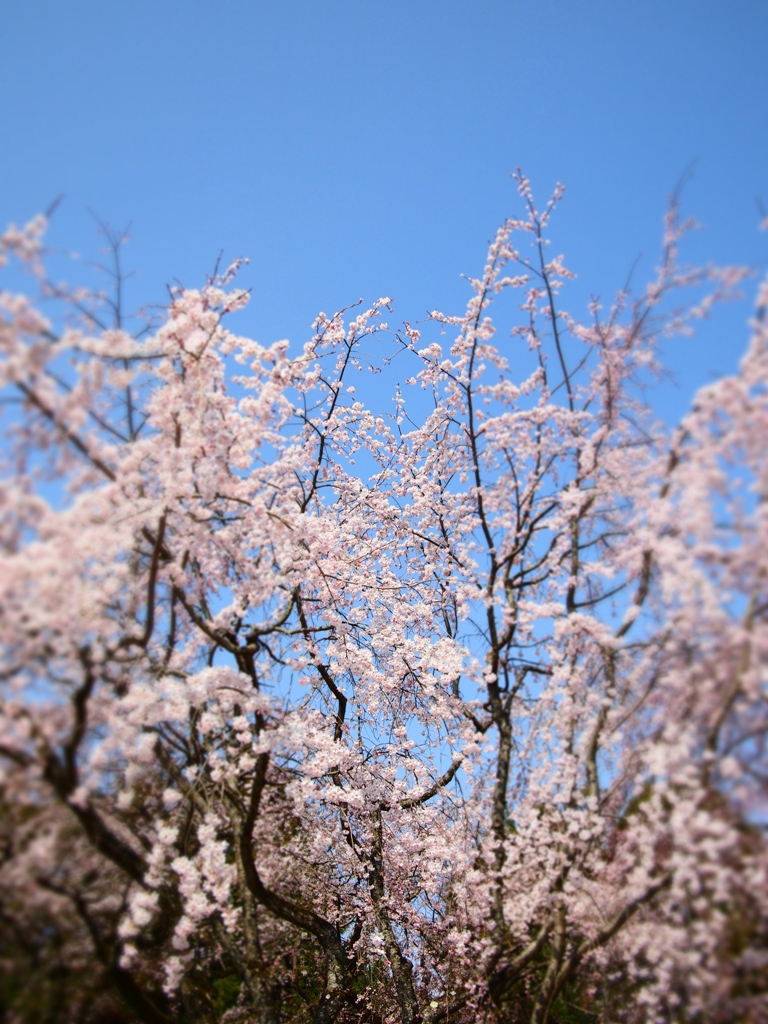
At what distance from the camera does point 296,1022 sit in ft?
30.5

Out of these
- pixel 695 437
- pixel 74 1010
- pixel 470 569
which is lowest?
pixel 74 1010

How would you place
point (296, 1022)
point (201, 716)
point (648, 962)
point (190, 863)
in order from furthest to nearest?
point (296, 1022)
point (201, 716)
point (190, 863)
point (648, 962)

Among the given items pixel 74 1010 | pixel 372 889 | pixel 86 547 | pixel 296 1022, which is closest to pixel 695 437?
pixel 86 547

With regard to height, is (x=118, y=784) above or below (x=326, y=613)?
below

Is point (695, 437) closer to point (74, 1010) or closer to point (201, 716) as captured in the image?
point (201, 716)

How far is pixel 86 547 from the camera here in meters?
4.76

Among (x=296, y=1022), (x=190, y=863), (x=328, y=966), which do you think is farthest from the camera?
(x=296, y=1022)

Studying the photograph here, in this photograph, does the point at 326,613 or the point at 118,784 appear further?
the point at 326,613

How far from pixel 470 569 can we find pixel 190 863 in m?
4.39

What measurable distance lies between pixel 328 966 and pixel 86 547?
5.97 meters

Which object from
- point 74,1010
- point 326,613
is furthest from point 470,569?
point 74,1010

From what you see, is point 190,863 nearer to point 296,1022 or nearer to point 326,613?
point 326,613

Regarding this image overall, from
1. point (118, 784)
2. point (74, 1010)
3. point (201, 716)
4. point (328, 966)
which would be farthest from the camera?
point (328, 966)

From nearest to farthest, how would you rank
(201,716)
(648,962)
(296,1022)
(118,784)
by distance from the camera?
1. (648,962)
2. (118,784)
3. (201,716)
4. (296,1022)
